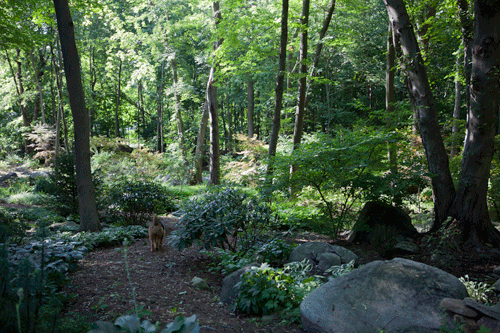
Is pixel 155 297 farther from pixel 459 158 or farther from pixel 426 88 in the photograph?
pixel 459 158

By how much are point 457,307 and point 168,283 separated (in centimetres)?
341

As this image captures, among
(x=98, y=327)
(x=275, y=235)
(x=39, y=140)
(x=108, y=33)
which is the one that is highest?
(x=108, y=33)

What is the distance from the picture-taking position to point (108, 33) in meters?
24.0

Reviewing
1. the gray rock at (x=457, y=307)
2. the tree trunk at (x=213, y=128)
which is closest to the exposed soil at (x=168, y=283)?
the gray rock at (x=457, y=307)

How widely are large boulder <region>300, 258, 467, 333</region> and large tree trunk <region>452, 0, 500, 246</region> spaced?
2.87 metres

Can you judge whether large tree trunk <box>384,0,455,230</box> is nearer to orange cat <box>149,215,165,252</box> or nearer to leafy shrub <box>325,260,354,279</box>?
leafy shrub <box>325,260,354,279</box>

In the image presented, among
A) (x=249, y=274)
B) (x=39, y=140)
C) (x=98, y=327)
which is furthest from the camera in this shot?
(x=39, y=140)

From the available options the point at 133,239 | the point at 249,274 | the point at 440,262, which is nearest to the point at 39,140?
the point at 133,239

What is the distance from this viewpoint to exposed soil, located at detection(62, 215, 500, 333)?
3.49 meters

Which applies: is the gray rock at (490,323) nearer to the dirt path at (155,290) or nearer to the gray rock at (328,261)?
the dirt path at (155,290)

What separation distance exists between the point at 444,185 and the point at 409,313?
3.90 meters

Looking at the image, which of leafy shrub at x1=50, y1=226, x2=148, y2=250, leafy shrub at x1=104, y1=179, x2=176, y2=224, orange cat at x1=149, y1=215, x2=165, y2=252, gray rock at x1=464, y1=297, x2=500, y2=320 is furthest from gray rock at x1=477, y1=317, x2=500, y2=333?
leafy shrub at x1=104, y1=179, x2=176, y2=224

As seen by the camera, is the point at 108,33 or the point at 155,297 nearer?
the point at 155,297

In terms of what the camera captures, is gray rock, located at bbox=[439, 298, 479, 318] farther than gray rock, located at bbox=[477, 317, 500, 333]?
Yes
